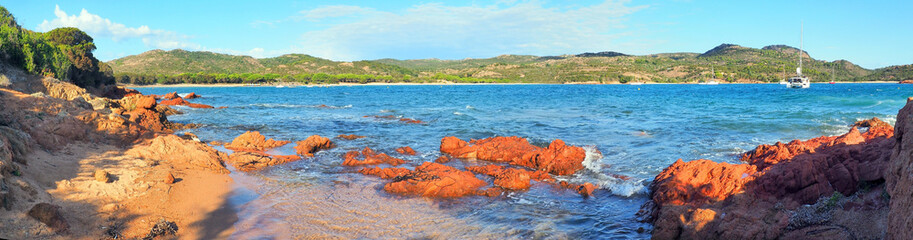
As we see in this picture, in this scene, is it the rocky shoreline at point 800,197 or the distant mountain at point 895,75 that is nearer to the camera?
the rocky shoreline at point 800,197

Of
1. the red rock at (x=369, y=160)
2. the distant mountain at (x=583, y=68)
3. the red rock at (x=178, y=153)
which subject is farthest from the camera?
the distant mountain at (x=583, y=68)

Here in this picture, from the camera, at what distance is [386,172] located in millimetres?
11562

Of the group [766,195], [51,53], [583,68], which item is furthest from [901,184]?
[583,68]

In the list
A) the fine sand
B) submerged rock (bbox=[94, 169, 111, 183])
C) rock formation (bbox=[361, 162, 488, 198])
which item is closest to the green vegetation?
the fine sand

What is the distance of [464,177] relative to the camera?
1041 centimetres

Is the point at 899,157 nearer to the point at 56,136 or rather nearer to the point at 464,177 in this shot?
the point at 464,177

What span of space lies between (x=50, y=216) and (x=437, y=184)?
618 cm

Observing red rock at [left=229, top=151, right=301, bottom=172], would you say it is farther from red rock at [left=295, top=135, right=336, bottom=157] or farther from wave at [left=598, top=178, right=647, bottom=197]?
wave at [left=598, top=178, right=647, bottom=197]

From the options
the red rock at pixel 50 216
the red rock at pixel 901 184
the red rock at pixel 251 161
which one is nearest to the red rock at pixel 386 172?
the red rock at pixel 251 161

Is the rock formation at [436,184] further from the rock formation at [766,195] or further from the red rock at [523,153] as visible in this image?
the rock formation at [766,195]

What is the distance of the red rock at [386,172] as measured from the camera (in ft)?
37.4

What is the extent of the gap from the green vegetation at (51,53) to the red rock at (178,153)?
16.3 metres

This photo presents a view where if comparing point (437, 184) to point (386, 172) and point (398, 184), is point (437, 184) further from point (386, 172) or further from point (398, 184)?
point (386, 172)

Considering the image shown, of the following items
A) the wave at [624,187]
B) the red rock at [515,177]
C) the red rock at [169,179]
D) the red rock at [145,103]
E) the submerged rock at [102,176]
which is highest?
the red rock at [145,103]
